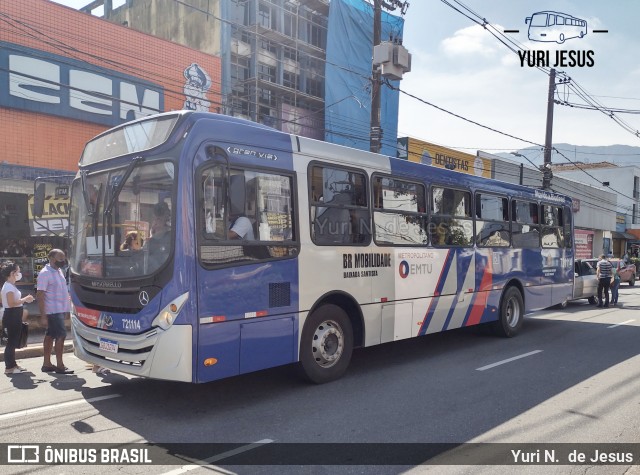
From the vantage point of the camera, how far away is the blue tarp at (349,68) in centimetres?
2802

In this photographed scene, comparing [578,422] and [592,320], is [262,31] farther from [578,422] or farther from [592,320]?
[578,422]

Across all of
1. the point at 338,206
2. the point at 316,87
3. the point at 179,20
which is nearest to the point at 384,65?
the point at 338,206

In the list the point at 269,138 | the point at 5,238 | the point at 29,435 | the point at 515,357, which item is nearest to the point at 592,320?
the point at 515,357

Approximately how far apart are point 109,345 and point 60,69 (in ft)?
40.7

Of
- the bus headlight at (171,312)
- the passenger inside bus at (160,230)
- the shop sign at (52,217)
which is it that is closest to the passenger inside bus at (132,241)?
the passenger inside bus at (160,230)

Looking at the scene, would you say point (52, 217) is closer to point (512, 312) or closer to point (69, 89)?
point (69, 89)

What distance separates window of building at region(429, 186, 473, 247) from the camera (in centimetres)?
878

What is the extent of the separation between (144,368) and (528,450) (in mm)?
3832

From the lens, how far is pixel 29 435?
198 inches

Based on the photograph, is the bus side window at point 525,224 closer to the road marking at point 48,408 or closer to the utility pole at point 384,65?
the utility pole at point 384,65

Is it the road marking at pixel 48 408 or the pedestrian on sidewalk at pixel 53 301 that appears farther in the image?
the pedestrian on sidewalk at pixel 53 301

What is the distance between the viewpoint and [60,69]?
49.6 ft

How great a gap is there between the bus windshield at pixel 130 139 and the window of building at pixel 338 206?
194cm

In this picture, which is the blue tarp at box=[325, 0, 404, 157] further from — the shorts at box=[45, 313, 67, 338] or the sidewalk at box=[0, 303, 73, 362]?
the shorts at box=[45, 313, 67, 338]
